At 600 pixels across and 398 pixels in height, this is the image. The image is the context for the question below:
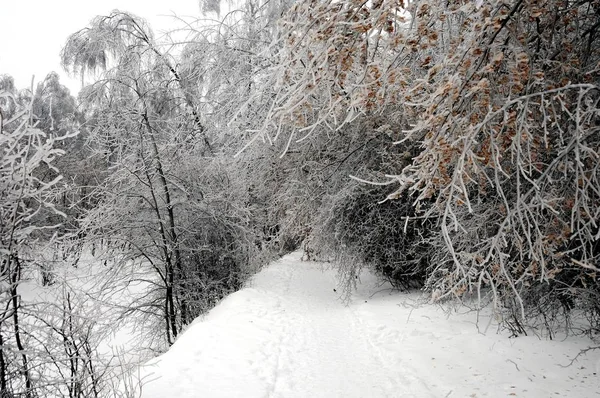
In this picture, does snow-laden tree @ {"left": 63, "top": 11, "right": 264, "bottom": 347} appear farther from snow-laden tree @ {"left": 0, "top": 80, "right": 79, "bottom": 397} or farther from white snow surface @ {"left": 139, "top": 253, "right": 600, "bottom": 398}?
snow-laden tree @ {"left": 0, "top": 80, "right": 79, "bottom": 397}

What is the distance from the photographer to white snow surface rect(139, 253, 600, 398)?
15.4 feet

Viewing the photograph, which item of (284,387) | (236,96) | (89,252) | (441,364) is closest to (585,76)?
(441,364)

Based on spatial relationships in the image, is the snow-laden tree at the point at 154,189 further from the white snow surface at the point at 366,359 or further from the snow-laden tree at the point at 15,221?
the snow-laden tree at the point at 15,221

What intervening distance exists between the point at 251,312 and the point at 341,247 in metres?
2.71

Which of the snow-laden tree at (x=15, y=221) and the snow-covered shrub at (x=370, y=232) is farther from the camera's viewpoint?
the snow-covered shrub at (x=370, y=232)

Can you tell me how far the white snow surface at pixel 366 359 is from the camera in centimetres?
470

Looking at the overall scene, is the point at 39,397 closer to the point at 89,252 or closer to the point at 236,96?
the point at 89,252

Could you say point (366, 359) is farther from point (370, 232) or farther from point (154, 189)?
point (154, 189)

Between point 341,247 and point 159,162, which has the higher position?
point 159,162

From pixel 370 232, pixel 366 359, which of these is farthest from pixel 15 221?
pixel 370 232

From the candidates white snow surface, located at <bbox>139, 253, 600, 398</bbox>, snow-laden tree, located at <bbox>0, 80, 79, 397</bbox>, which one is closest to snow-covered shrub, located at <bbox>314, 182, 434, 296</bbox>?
white snow surface, located at <bbox>139, 253, 600, 398</bbox>

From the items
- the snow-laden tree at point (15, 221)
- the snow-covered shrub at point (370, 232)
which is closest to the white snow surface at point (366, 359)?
the snow-laden tree at point (15, 221)

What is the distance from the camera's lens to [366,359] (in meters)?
6.14

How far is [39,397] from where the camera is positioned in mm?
3641
